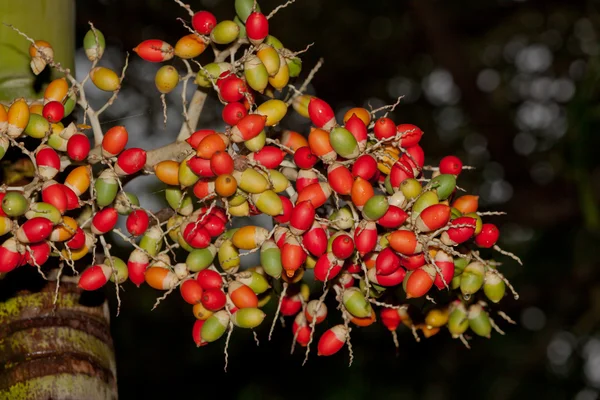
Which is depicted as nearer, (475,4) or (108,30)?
(108,30)

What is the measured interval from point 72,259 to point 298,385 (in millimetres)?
3289

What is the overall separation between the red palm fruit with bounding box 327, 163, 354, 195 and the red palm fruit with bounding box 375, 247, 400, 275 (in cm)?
12

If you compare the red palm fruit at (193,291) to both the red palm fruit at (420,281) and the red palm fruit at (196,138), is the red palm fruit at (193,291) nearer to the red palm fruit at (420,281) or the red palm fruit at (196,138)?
the red palm fruit at (196,138)

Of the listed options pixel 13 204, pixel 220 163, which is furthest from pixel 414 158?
pixel 13 204

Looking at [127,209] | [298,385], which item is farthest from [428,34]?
[127,209]

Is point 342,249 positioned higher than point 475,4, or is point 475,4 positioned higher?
point 342,249

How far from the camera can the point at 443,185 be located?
141 cm

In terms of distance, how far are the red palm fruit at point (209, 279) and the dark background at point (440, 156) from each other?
2592 millimetres

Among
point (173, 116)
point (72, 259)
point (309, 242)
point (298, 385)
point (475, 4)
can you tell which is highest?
point (309, 242)

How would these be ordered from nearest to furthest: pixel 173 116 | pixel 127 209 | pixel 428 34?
pixel 127 209 < pixel 428 34 < pixel 173 116

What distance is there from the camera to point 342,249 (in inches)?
53.6

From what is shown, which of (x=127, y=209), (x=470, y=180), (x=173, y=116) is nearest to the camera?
(x=127, y=209)

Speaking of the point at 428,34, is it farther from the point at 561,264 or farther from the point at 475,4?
the point at 561,264

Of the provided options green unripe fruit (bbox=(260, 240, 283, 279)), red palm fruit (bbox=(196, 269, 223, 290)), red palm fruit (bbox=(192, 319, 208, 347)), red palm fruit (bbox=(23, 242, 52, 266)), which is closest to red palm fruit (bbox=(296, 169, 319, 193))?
green unripe fruit (bbox=(260, 240, 283, 279))
